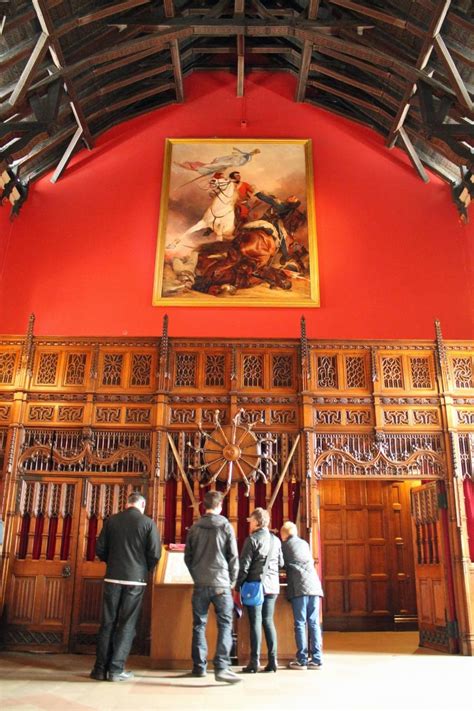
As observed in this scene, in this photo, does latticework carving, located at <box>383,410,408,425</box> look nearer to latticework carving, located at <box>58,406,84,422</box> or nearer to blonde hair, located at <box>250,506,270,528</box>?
blonde hair, located at <box>250,506,270,528</box>

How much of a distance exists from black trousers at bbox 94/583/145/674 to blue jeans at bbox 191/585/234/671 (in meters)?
0.52

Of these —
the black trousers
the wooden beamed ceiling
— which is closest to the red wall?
the wooden beamed ceiling

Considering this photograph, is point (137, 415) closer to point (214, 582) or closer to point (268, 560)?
point (268, 560)

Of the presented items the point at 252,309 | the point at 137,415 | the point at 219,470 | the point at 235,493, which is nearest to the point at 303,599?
the point at 235,493

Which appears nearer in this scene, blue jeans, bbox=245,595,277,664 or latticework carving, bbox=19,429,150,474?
blue jeans, bbox=245,595,277,664

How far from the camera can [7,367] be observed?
8.02 meters

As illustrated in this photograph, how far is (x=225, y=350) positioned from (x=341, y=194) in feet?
11.5

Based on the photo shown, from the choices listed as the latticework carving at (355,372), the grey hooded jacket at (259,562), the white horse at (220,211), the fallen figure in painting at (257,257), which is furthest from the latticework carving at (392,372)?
the white horse at (220,211)

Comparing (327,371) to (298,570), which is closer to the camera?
(298,570)

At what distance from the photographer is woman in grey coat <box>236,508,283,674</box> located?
540 centimetres

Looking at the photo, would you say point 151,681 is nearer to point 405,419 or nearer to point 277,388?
point 277,388

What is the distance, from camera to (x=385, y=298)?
9.09 m

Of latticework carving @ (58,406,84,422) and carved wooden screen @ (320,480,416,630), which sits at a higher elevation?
latticework carving @ (58,406,84,422)

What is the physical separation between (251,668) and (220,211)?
6.60m
